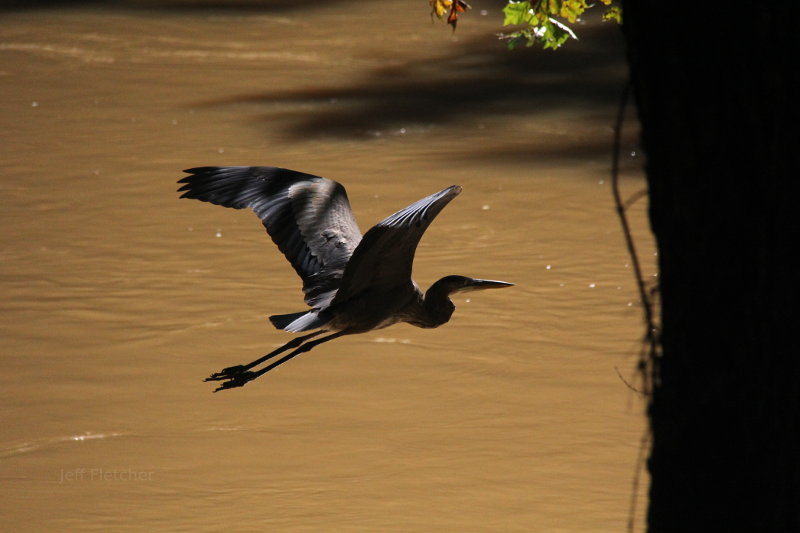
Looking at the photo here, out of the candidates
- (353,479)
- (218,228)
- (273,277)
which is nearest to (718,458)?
(353,479)

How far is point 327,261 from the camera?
3.76 metres

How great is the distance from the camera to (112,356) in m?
6.04

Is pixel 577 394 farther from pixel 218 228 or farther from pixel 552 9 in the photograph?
pixel 218 228

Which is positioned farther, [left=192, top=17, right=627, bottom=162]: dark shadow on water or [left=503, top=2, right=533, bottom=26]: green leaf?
[left=192, top=17, right=627, bottom=162]: dark shadow on water

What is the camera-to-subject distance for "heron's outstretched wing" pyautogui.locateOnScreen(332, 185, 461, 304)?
3027 millimetres

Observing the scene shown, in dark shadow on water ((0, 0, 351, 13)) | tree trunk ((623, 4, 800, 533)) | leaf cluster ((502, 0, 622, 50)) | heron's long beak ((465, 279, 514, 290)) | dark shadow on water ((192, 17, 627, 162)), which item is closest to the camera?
tree trunk ((623, 4, 800, 533))

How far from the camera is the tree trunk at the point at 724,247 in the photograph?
2.01 meters

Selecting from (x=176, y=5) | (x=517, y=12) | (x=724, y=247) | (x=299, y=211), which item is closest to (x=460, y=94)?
(x=176, y=5)

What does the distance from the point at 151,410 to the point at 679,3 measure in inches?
150

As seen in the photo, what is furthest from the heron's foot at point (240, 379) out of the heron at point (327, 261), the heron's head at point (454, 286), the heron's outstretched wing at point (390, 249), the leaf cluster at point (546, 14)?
the leaf cluster at point (546, 14)

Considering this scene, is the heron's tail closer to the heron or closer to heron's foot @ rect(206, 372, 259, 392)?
the heron

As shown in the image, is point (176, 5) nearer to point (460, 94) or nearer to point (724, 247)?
point (460, 94)

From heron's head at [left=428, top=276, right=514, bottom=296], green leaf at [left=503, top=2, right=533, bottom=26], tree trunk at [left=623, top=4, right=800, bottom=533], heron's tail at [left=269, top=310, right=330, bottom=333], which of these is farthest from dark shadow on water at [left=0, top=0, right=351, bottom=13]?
tree trunk at [left=623, top=4, right=800, bottom=533]

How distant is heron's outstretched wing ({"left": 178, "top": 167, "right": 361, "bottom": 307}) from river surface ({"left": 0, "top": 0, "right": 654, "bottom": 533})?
85 centimetres
